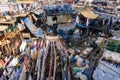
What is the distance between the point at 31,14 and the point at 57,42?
857cm

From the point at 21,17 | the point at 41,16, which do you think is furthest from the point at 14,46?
the point at 41,16

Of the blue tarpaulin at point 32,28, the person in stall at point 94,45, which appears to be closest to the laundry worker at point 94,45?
the person in stall at point 94,45

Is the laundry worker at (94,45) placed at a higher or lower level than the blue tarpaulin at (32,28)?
lower

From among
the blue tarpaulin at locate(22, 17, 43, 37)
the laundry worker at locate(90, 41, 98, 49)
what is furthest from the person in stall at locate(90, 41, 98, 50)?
the blue tarpaulin at locate(22, 17, 43, 37)

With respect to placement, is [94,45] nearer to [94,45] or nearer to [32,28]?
[94,45]

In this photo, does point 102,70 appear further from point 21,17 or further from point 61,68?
point 21,17

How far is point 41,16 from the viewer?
20.2 metres

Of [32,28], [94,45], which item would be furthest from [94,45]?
[32,28]

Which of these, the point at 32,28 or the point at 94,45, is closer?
the point at 94,45

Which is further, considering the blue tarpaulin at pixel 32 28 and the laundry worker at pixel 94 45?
the blue tarpaulin at pixel 32 28

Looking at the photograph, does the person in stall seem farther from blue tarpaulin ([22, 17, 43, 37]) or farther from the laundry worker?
blue tarpaulin ([22, 17, 43, 37])

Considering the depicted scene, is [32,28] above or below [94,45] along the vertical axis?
above

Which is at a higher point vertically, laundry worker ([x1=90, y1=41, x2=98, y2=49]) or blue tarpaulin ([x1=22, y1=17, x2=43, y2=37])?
blue tarpaulin ([x1=22, y1=17, x2=43, y2=37])

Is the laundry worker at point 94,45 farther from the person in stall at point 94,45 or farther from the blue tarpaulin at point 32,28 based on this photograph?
the blue tarpaulin at point 32,28
